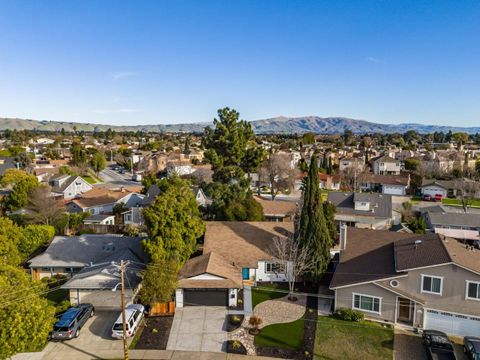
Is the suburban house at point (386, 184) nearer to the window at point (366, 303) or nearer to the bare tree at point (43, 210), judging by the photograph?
the window at point (366, 303)

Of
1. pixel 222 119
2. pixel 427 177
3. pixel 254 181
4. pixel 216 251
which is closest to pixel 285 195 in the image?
pixel 254 181

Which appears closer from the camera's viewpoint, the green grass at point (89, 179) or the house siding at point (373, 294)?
the house siding at point (373, 294)

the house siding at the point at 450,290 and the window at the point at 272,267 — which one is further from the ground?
the house siding at the point at 450,290

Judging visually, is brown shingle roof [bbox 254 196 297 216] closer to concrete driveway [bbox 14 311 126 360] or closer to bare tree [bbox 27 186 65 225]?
bare tree [bbox 27 186 65 225]

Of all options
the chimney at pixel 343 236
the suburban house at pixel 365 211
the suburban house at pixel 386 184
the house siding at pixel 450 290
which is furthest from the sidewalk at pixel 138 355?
the suburban house at pixel 386 184

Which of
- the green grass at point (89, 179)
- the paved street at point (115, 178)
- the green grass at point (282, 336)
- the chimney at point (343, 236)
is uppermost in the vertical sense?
the chimney at point (343, 236)

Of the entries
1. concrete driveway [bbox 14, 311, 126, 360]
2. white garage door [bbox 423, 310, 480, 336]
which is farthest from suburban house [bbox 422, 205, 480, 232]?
concrete driveway [bbox 14, 311, 126, 360]

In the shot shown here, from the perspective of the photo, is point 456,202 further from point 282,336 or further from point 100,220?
point 100,220
